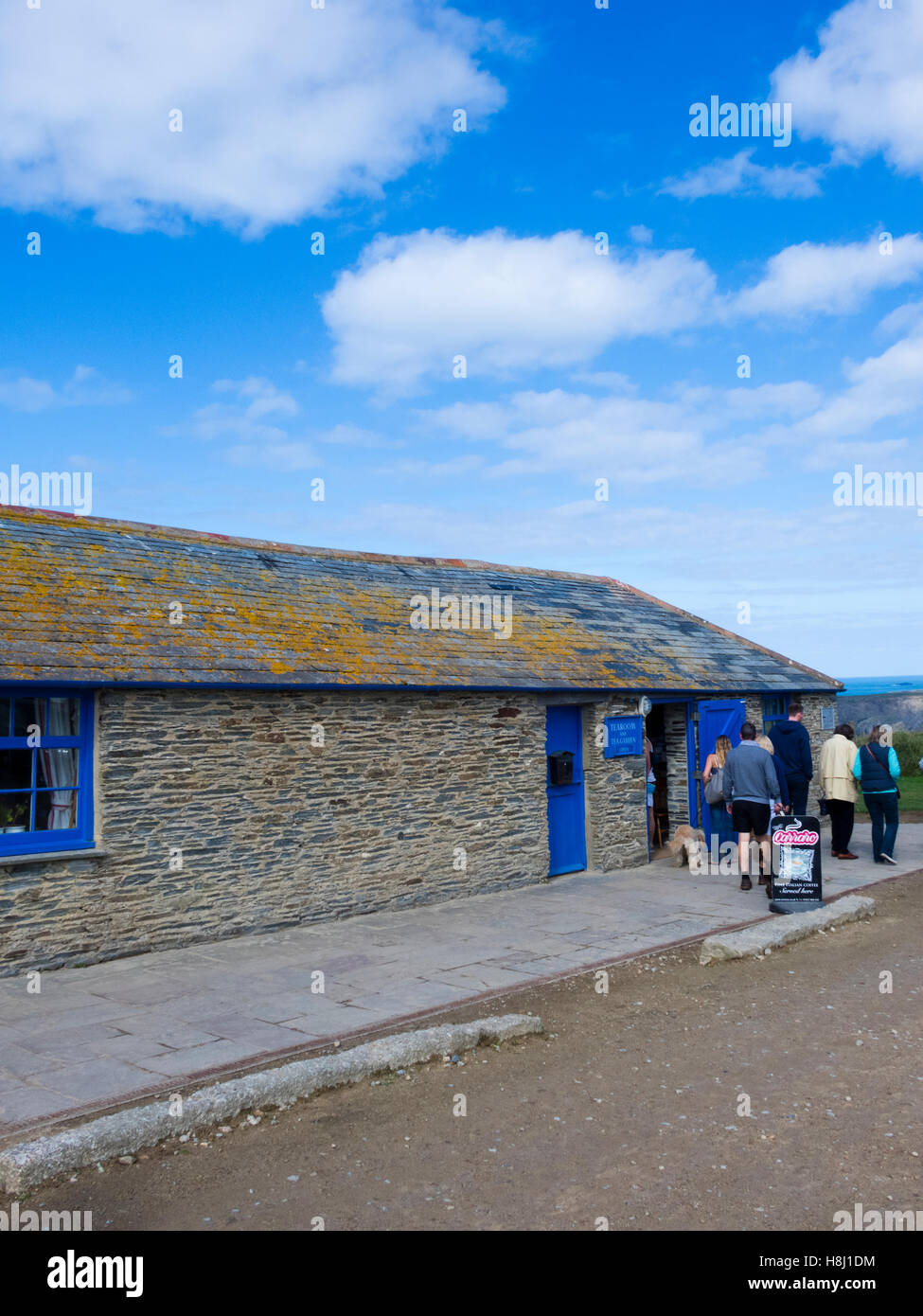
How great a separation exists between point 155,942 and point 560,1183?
612 centimetres

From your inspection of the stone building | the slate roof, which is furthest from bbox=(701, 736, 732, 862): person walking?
the slate roof

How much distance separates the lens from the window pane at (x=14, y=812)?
8.99 meters

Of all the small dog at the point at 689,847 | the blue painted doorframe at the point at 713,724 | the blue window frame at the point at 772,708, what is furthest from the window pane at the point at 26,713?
the blue window frame at the point at 772,708

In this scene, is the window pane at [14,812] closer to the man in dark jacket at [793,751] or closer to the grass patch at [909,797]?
the man in dark jacket at [793,751]

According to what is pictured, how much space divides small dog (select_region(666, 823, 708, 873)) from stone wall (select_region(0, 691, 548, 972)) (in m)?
2.39

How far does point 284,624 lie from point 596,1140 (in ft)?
25.9

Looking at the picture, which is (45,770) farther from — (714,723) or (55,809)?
(714,723)

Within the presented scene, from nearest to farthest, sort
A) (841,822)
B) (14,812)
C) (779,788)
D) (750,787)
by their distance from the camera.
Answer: (14,812)
(750,787)
(779,788)
(841,822)

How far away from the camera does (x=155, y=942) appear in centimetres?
954

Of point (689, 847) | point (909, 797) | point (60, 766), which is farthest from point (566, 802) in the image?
point (909, 797)

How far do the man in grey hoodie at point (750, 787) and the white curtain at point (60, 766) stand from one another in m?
7.29

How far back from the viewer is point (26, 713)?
9.15 meters

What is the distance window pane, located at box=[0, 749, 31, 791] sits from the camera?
9055 millimetres

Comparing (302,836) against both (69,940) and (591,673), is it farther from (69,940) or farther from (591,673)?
(591,673)
